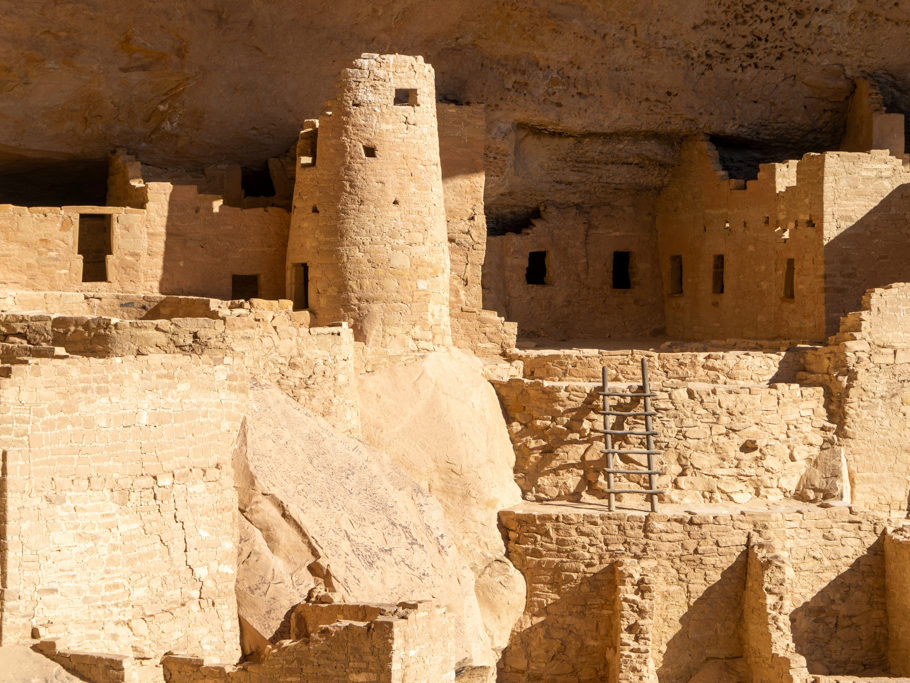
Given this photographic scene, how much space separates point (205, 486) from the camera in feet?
43.4

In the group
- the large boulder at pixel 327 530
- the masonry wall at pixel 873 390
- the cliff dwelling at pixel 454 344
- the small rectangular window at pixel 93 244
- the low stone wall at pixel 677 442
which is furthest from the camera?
the small rectangular window at pixel 93 244

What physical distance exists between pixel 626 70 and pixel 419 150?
489 cm

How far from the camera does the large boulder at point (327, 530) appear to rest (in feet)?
44.4

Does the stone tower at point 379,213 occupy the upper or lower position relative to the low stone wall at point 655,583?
upper

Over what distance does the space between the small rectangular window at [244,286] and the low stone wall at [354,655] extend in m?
8.33

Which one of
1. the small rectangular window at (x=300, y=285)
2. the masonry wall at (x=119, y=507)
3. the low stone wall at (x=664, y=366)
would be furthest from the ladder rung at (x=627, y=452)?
the masonry wall at (x=119, y=507)

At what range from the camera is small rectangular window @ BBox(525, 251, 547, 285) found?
24672mm

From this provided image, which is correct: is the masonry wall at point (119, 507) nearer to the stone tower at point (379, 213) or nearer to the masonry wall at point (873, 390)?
the stone tower at point (379, 213)

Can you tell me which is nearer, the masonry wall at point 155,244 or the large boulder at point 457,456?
the large boulder at point 457,456

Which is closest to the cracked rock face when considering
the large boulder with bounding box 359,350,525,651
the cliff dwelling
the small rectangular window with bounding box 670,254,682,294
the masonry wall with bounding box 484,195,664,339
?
the cliff dwelling

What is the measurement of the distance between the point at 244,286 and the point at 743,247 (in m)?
6.60

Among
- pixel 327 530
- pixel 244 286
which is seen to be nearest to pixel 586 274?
pixel 244 286

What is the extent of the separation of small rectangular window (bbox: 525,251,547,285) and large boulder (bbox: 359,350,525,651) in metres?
6.83

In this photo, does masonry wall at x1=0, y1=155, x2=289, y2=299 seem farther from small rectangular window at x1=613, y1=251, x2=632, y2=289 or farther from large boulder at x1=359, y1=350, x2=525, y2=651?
small rectangular window at x1=613, y1=251, x2=632, y2=289
